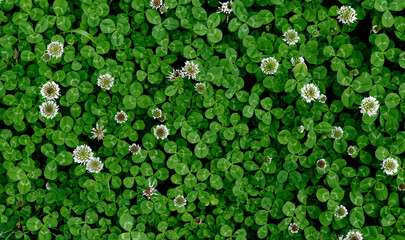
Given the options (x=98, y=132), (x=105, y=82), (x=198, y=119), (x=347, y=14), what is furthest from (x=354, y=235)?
(x=105, y=82)

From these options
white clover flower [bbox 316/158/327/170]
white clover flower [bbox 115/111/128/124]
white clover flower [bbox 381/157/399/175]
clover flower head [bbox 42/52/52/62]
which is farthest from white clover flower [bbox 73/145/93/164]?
white clover flower [bbox 381/157/399/175]

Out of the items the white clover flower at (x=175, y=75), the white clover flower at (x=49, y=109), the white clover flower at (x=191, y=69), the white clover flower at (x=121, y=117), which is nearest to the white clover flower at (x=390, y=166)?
the white clover flower at (x=191, y=69)

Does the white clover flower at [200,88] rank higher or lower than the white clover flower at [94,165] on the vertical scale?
higher

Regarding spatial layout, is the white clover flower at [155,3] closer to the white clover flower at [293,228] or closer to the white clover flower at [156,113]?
the white clover flower at [156,113]

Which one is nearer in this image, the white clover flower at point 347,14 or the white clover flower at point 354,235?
the white clover flower at point 354,235

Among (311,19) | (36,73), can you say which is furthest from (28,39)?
(311,19)

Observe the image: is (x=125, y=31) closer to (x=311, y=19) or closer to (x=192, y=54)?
(x=192, y=54)

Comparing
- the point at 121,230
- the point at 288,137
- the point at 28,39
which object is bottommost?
the point at 121,230

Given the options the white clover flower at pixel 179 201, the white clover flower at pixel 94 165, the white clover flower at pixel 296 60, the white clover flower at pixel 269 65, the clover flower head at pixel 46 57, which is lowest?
the white clover flower at pixel 179 201
